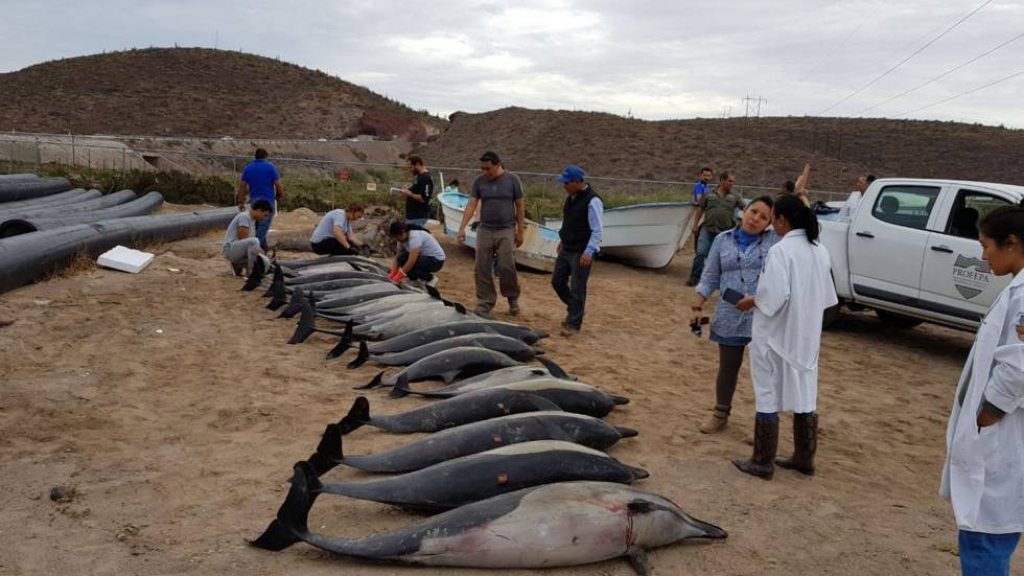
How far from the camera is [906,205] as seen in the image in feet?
32.5

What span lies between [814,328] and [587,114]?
54.1m

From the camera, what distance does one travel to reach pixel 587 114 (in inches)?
2260

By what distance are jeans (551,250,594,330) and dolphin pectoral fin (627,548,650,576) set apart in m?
5.40

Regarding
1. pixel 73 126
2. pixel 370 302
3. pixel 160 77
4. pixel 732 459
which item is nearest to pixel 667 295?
pixel 370 302

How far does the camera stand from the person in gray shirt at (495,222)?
9.52m

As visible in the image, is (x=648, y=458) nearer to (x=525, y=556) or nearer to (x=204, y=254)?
(x=525, y=556)

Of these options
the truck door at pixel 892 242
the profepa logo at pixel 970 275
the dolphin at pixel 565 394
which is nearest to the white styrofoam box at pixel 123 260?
the dolphin at pixel 565 394

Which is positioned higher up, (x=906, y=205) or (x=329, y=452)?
(x=906, y=205)

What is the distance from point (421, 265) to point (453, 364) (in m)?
4.26

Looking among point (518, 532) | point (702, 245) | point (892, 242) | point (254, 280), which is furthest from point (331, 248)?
point (518, 532)

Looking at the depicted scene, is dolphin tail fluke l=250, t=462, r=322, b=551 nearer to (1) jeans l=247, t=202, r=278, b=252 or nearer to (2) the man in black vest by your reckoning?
(2) the man in black vest

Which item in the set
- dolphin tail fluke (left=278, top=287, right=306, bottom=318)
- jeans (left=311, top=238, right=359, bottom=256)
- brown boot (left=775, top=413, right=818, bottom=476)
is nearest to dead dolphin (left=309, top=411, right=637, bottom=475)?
brown boot (left=775, top=413, right=818, bottom=476)

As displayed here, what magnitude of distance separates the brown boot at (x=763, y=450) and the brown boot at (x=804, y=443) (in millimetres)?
197

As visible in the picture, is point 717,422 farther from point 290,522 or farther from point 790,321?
point 290,522
